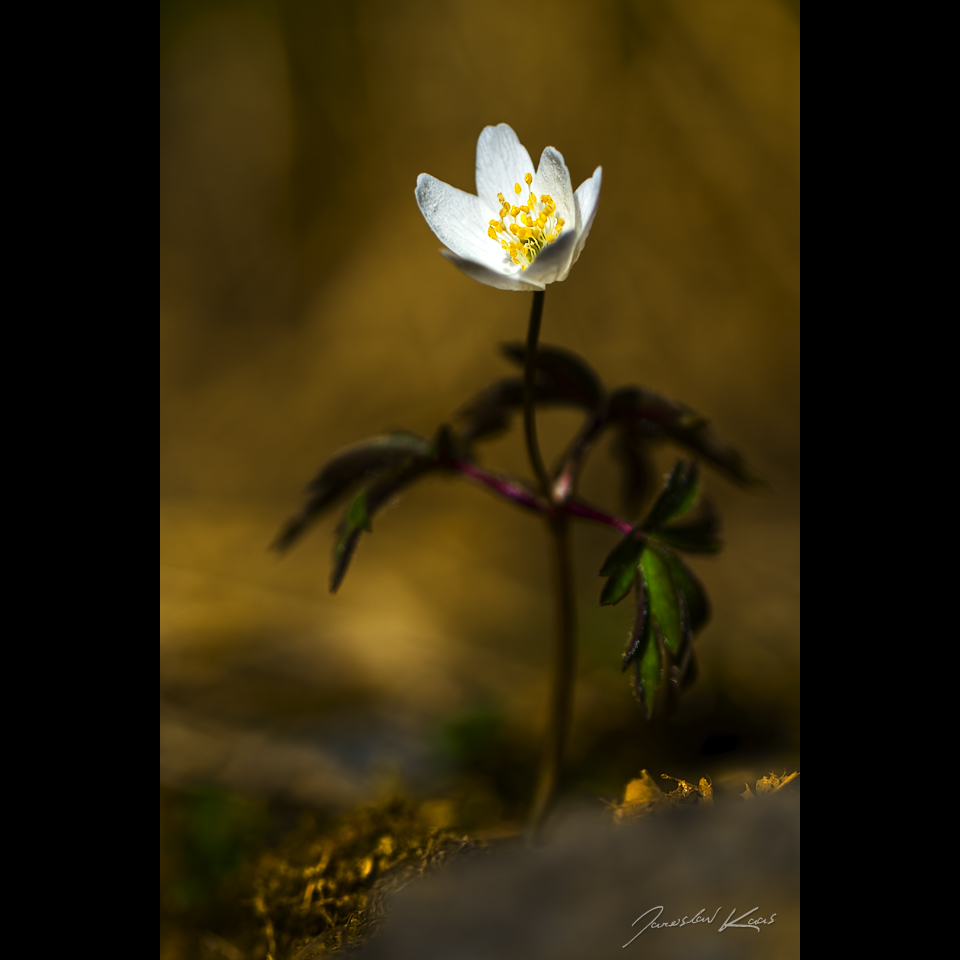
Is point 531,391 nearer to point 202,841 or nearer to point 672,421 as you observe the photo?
point 672,421

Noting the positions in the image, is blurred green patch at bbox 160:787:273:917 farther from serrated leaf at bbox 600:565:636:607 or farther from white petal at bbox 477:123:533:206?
white petal at bbox 477:123:533:206

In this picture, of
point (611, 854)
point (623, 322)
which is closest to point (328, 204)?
point (623, 322)

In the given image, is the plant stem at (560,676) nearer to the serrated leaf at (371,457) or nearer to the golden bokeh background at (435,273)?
the serrated leaf at (371,457)

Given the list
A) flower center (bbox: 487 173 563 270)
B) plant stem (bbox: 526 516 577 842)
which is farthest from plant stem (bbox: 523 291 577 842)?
flower center (bbox: 487 173 563 270)
